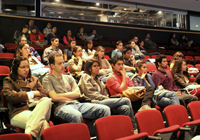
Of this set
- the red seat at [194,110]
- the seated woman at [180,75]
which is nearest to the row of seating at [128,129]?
the red seat at [194,110]

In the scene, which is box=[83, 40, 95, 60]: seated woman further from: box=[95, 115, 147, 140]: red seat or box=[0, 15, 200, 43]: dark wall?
box=[0, 15, 200, 43]: dark wall

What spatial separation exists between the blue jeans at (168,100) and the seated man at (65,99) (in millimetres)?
1016

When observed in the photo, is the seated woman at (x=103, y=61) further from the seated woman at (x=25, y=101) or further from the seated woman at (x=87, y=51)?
the seated woman at (x=25, y=101)

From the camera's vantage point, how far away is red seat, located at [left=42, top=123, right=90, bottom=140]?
52.8 inches

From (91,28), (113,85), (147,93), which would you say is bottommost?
(147,93)

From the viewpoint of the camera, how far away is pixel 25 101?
2.00 meters

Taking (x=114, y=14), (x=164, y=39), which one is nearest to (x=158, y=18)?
(x=164, y=39)

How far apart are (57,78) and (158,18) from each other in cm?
753

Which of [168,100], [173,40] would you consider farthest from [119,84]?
[173,40]

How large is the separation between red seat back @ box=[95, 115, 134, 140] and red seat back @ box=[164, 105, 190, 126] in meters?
0.50

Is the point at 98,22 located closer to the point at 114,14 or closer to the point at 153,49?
the point at 114,14

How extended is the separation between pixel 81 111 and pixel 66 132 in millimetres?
816

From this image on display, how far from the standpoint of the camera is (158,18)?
8875mm

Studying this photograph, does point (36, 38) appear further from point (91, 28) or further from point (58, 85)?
point (58, 85)
